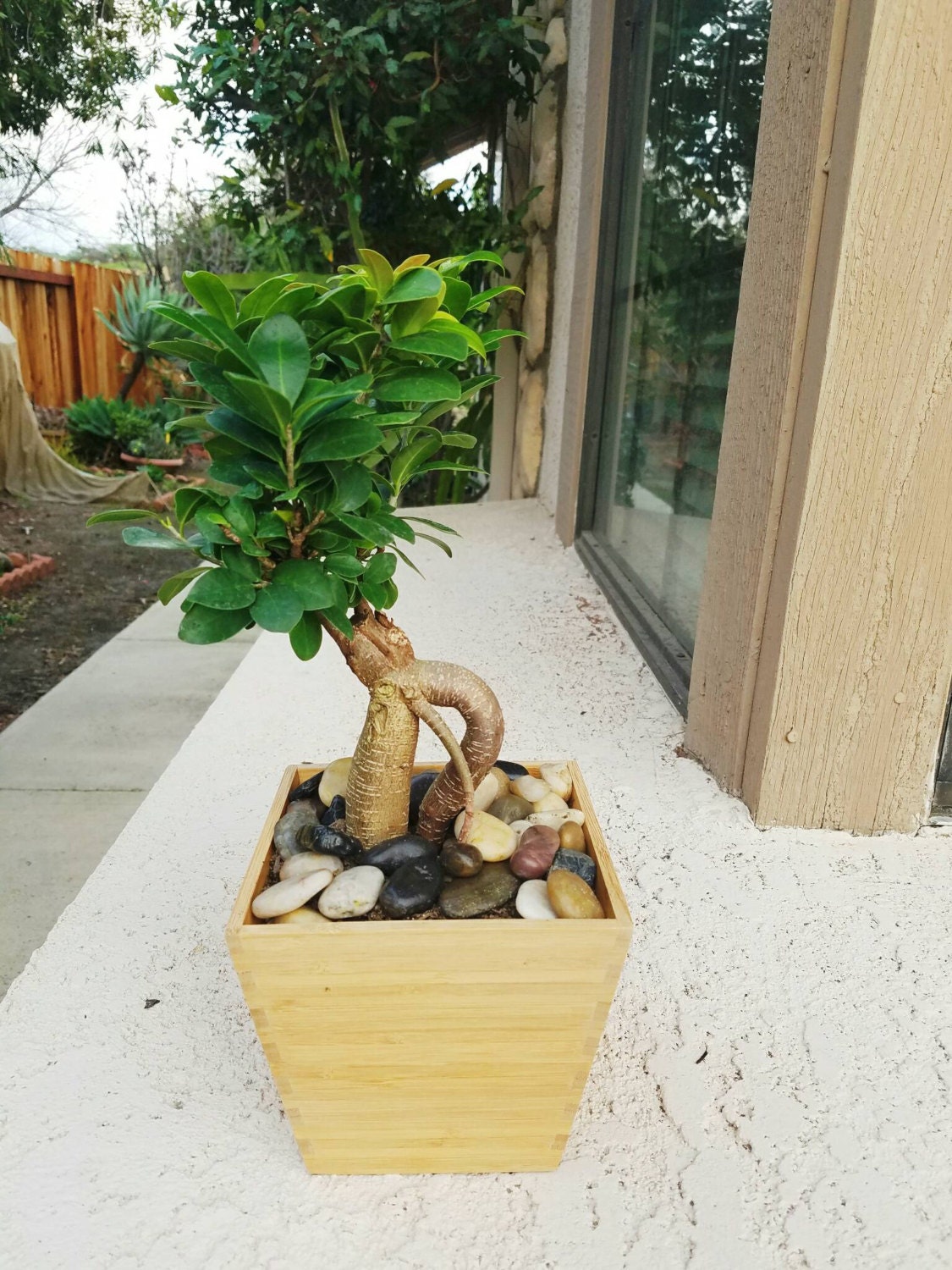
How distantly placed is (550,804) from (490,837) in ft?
0.39

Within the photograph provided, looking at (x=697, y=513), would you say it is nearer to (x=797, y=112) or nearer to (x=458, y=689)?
(x=797, y=112)

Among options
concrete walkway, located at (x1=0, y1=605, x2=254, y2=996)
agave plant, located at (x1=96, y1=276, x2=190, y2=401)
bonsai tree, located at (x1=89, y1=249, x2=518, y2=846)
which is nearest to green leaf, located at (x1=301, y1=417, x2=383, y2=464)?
bonsai tree, located at (x1=89, y1=249, x2=518, y2=846)

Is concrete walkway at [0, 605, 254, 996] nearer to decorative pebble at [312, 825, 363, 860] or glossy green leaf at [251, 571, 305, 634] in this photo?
decorative pebble at [312, 825, 363, 860]

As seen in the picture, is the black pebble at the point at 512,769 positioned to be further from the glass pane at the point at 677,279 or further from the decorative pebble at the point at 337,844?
the glass pane at the point at 677,279

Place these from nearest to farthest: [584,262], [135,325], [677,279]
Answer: [677,279] → [584,262] → [135,325]

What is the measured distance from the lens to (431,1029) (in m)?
0.77

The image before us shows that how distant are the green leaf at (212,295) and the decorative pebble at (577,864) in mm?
563

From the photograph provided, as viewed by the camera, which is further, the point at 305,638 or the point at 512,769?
the point at 512,769

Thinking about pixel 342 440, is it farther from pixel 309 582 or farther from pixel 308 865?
pixel 308 865

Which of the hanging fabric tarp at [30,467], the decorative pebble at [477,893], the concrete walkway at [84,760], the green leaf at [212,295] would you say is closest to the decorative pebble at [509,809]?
the decorative pebble at [477,893]

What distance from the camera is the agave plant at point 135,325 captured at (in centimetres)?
780

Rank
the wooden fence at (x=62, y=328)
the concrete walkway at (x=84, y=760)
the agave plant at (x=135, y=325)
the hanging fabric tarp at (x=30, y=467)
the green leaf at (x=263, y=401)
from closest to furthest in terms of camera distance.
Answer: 1. the green leaf at (x=263, y=401)
2. the concrete walkway at (x=84, y=760)
3. the hanging fabric tarp at (x=30, y=467)
4. the wooden fence at (x=62, y=328)
5. the agave plant at (x=135, y=325)

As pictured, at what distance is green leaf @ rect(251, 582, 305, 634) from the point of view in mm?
685

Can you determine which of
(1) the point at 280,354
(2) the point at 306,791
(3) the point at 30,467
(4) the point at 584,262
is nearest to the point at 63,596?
(3) the point at 30,467
